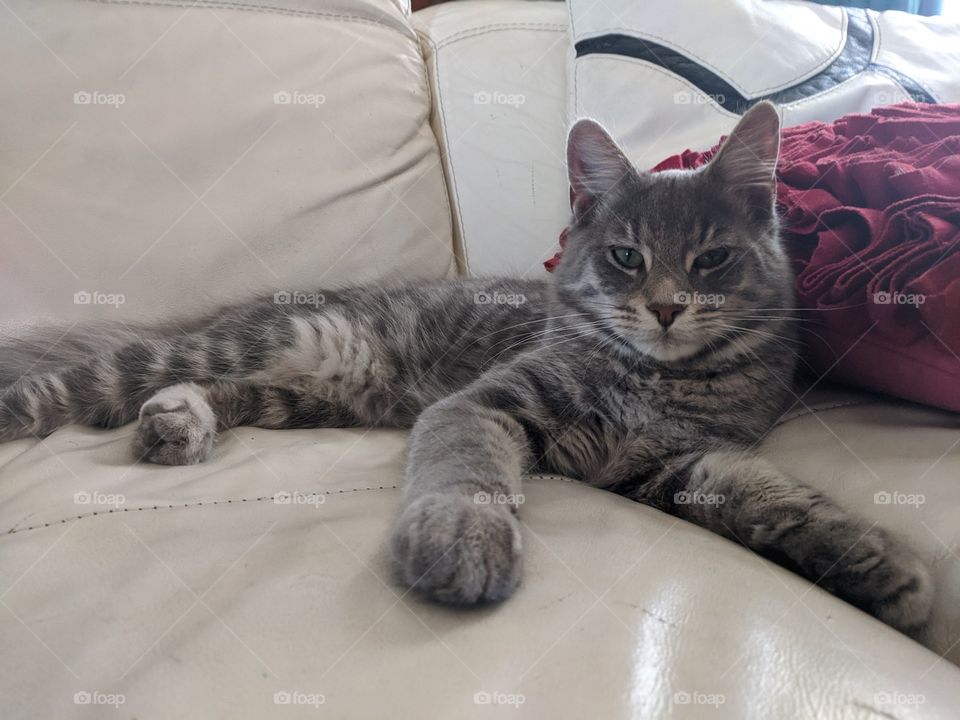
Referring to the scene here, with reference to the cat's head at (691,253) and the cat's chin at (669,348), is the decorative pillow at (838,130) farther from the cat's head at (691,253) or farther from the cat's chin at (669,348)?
the cat's chin at (669,348)

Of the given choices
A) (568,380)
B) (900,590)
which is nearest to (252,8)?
(568,380)

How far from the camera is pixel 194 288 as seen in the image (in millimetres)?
1906

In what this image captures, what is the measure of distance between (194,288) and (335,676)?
4.37 ft

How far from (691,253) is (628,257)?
131 mm

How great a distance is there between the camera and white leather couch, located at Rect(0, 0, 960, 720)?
84cm

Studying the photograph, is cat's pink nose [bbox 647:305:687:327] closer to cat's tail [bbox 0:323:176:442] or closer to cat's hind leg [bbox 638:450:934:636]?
cat's hind leg [bbox 638:450:934:636]

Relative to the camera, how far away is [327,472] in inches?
53.1

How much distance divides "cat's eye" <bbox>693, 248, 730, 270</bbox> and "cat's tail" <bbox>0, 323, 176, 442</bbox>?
4.34 feet

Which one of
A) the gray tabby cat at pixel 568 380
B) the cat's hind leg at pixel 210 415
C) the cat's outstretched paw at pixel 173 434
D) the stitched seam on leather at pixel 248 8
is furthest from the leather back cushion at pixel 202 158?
the cat's outstretched paw at pixel 173 434

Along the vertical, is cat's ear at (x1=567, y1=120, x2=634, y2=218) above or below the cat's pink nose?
above

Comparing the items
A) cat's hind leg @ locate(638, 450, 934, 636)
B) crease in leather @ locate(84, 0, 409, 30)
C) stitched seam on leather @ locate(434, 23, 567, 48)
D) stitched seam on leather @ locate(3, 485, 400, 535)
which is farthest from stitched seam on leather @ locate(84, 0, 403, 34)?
cat's hind leg @ locate(638, 450, 934, 636)

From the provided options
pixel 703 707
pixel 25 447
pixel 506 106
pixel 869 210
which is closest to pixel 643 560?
pixel 703 707

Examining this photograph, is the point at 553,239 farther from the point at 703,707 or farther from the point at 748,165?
the point at 703,707

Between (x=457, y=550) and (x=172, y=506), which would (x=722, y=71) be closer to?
(x=457, y=550)
